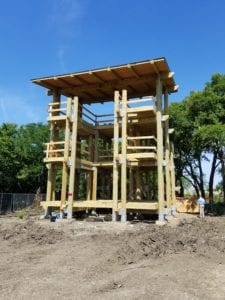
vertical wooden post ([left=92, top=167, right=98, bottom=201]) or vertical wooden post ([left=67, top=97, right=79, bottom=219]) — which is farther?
vertical wooden post ([left=92, top=167, right=98, bottom=201])

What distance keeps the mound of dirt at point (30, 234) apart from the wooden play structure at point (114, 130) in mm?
3257

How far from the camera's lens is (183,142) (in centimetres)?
3033

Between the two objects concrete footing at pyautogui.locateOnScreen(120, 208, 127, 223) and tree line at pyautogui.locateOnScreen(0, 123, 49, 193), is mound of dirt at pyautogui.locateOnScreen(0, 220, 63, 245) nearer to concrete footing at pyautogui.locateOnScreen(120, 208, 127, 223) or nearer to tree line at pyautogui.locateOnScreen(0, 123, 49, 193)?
concrete footing at pyautogui.locateOnScreen(120, 208, 127, 223)

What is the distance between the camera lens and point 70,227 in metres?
15.7

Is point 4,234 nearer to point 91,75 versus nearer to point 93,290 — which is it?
point 93,290

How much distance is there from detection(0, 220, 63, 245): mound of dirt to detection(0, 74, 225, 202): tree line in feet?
46.5

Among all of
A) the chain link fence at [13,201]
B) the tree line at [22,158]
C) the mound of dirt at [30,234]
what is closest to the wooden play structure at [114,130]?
the mound of dirt at [30,234]

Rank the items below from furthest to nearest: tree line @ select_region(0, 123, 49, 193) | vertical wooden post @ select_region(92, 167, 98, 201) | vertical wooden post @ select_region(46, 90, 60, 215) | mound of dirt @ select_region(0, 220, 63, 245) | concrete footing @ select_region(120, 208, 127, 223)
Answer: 1. tree line @ select_region(0, 123, 49, 193)
2. vertical wooden post @ select_region(92, 167, 98, 201)
3. vertical wooden post @ select_region(46, 90, 60, 215)
4. concrete footing @ select_region(120, 208, 127, 223)
5. mound of dirt @ select_region(0, 220, 63, 245)

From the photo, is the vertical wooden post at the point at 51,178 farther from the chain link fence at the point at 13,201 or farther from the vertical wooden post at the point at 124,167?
the chain link fence at the point at 13,201

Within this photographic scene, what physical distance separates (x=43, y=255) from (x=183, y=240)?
4832mm

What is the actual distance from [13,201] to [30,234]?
15280mm

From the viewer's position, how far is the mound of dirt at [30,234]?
1270 centimetres

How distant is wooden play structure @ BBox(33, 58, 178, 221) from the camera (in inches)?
697

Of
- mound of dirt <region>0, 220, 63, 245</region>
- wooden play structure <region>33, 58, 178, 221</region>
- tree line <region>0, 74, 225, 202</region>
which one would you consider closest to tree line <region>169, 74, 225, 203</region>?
tree line <region>0, 74, 225, 202</region>
